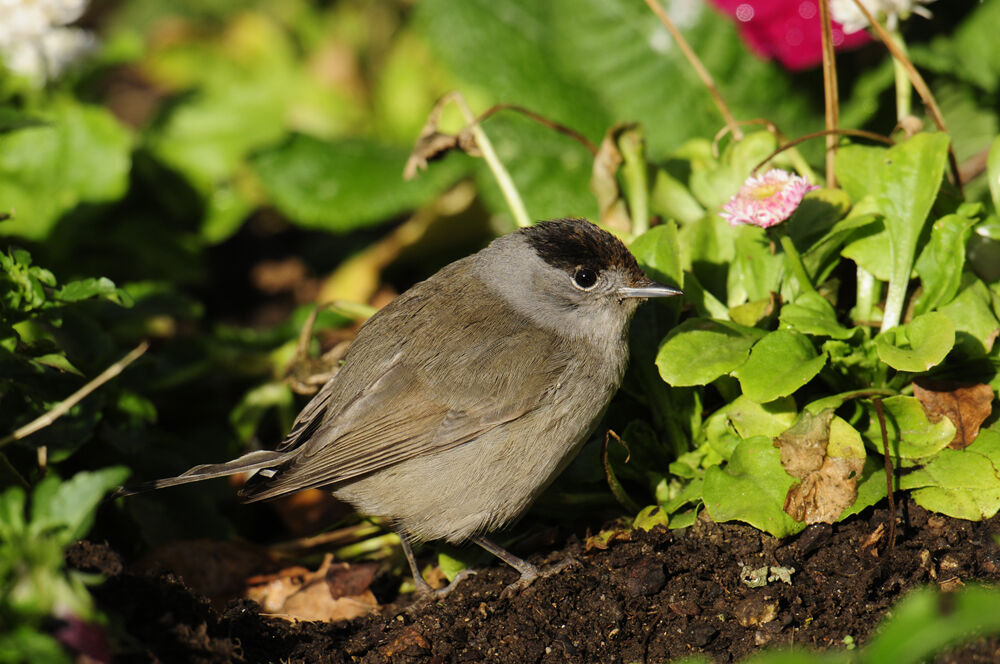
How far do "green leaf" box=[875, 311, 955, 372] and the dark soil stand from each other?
1.66 ft

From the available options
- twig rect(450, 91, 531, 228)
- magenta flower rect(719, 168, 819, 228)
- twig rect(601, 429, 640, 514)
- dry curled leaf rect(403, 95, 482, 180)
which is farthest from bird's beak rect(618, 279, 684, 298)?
dry curled leaf rect(403, 95, 482, 180)

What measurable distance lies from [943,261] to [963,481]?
0.76 metres

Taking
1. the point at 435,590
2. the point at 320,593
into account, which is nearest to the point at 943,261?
the point at 435,590

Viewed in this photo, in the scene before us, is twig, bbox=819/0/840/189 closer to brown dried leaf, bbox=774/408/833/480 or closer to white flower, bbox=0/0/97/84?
brown dried leaf, bbox=774/408/833/480

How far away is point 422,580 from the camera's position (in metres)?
3.26

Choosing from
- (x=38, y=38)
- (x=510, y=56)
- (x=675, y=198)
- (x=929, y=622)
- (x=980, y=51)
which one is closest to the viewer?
(x=929, y=622)

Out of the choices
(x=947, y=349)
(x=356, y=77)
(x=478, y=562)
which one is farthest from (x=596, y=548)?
(x=356, y=77)

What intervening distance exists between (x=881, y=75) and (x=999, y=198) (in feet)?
4.98

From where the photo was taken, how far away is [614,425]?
3.37m

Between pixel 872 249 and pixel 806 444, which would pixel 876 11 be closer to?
pixel 872 249

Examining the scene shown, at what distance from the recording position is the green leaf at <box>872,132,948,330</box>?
9.93ft

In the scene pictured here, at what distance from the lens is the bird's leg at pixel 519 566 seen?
294 centimetres

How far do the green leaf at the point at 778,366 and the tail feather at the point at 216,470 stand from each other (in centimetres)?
157

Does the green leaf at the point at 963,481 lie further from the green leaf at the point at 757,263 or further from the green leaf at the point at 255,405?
the green leaf at the point at 255,405
